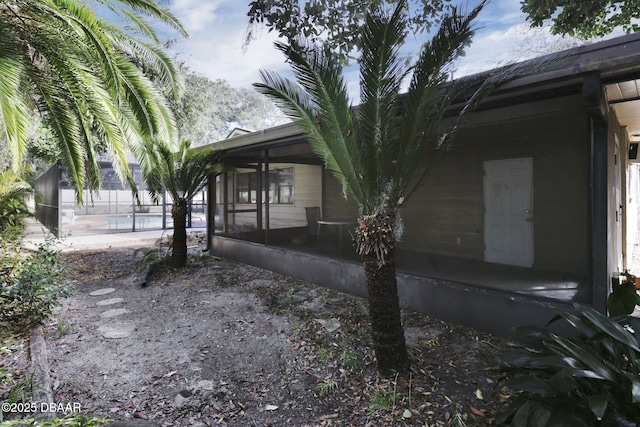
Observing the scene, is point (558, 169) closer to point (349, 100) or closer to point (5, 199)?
point (349, 100)

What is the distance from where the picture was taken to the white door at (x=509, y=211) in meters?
5.99

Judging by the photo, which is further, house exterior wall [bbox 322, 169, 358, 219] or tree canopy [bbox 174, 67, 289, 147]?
tree canopy [bbox 174, 67, 289, 147]

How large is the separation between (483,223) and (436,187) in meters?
1.22

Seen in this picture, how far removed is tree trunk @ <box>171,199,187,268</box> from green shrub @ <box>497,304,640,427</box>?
6.44m

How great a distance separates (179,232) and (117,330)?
11.1 feet

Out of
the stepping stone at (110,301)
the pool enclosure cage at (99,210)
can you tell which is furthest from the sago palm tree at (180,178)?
the stepping stone at (110,301)

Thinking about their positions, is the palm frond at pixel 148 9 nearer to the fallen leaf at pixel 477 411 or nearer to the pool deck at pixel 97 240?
the fallen leaf at pixel 477 411

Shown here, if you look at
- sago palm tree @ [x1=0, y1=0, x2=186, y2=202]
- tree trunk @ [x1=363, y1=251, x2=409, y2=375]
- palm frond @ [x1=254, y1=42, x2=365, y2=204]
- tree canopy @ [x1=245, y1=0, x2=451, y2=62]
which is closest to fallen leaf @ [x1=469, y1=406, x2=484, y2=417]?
tree trunk @ [x1=363, y1=251, x2=409, y2=375]

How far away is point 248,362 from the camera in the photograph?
3355 mm

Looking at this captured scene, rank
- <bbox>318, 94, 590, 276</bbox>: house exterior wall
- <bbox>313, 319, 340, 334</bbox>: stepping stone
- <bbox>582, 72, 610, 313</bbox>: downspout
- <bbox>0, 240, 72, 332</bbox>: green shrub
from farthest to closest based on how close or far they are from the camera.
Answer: <bbox>318, 94, 590, 276</bbox>: house exterior wall
<bbox>313, 319, 340, 334</bbox>: stepping stone
<bbox>0, 240, 72, 332</bbox>: green shrub
<bbox>582, 72, 610, 313</bbox>: downspout

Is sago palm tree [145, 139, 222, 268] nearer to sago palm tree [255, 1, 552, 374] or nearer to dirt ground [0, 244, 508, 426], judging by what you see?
dirt ground [0, 244, 508, 426]

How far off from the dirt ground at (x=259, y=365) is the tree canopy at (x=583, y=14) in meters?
5.69

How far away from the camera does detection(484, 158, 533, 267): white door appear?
5988 mm

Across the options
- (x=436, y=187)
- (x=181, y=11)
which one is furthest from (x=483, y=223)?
(x=181, y=11)
